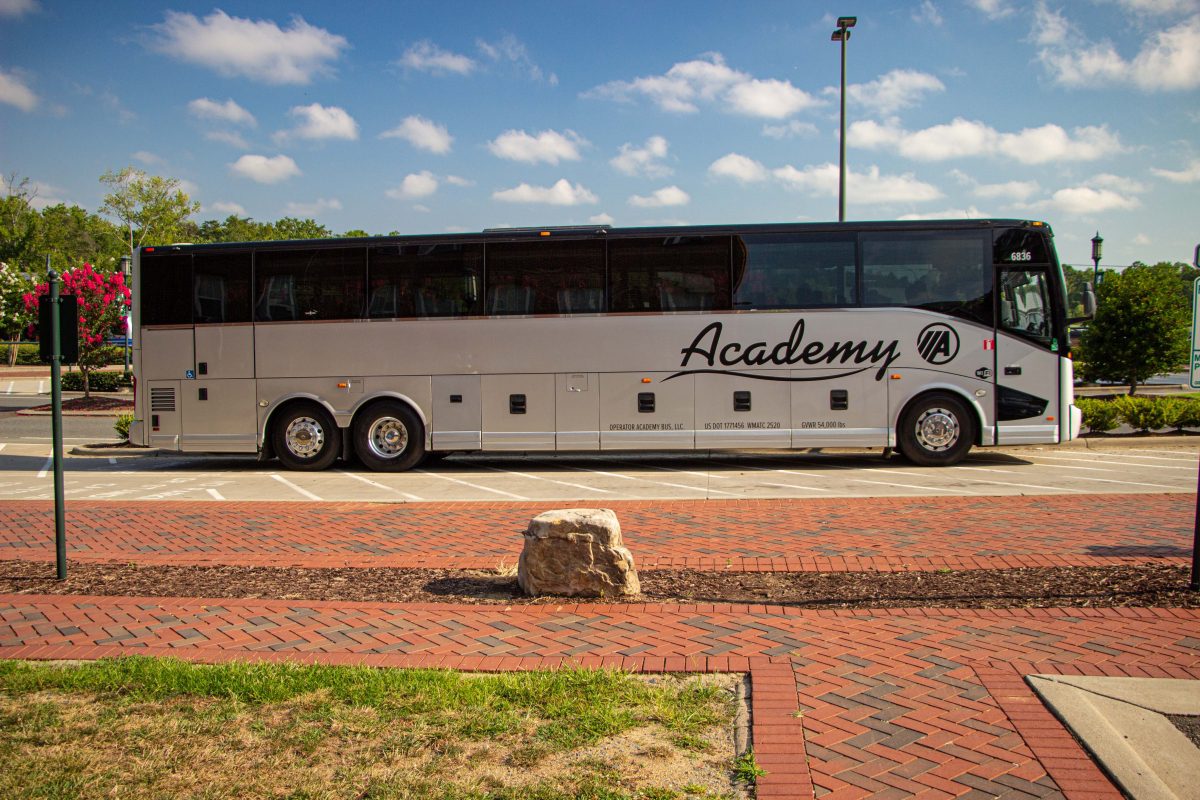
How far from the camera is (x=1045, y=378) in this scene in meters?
14.3

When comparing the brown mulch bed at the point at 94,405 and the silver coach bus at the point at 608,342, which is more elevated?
the silver coach bus at the point at 608,342

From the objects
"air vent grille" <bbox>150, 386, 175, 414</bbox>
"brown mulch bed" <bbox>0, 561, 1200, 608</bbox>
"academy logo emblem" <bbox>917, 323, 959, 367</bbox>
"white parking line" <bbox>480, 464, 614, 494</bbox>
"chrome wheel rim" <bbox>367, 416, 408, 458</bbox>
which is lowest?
"brown mulch bed" <bbox>0, 561, 1200, 608</bbox>

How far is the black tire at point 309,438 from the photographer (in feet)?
50.1

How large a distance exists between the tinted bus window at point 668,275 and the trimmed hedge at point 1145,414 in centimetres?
823

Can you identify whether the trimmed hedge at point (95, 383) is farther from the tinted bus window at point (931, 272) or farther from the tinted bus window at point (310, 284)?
the tinted bus window at point (931, 272)

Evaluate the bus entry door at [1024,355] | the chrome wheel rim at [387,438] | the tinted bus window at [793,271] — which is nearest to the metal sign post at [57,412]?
the chrome wheel rim at [387,438]

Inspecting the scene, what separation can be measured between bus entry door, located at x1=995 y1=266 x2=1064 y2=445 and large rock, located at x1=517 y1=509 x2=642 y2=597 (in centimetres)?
1003

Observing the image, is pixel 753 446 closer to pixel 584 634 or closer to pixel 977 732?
pixel 584 634

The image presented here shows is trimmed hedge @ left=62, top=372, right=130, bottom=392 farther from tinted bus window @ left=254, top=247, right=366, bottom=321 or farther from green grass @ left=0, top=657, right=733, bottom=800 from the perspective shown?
green grass @ left=0, top=657, right=733, bottom=800

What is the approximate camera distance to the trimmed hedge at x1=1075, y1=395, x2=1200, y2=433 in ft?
57.2

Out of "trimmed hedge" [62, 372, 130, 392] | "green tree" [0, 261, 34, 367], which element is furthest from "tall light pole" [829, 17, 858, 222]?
"green tree" [0, 261, 34, 367]

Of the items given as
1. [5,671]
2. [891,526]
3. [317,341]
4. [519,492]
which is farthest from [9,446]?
[891,526]

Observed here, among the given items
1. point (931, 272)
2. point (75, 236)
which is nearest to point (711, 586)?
point (931, 272)

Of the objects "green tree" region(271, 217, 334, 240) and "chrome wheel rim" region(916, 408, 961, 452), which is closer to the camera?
"chrome wheel rim" region(916, 408, 961, 452)
